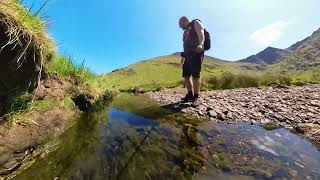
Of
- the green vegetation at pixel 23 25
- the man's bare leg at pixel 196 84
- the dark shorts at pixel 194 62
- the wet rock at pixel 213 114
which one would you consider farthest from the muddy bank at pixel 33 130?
the man's bare leg at pixel 196 84

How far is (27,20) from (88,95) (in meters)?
4.83

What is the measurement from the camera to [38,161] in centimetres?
498

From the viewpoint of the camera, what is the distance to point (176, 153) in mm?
5277

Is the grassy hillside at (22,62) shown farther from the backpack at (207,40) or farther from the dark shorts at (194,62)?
the backpack at (207,40)

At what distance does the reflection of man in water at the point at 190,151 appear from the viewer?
4701mm

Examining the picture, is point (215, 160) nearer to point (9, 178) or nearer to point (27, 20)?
point (9, 178)

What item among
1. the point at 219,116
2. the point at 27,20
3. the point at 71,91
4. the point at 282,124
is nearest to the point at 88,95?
the point at 71,91

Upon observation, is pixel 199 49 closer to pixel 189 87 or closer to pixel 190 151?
pixel 189 87

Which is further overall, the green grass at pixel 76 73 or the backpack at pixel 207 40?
the backpack at pixel 207 40

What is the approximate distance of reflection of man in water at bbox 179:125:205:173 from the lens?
4701mm

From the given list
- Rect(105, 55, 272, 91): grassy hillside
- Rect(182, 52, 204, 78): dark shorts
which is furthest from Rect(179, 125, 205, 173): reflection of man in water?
Rect(105, 55, 272, 91): grassy hillside

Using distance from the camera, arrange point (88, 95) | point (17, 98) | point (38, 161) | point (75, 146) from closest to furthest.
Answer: point (38, 161), point (17, 98), point (75, 146), point (88, 95)

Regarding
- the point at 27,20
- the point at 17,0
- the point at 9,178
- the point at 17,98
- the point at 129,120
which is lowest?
the point at 9,178

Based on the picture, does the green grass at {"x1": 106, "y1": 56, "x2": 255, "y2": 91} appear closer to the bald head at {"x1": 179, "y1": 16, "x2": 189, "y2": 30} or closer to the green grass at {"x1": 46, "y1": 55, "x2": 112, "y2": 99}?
the green grass at {"x1": 46, "y1": 55, "x2": 112, "y2": 99}
